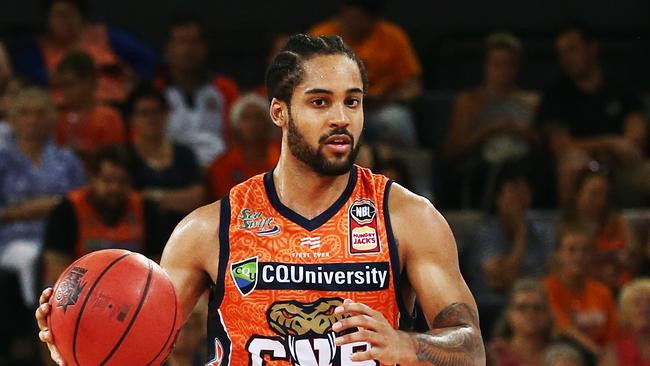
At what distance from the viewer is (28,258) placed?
7.98 meters

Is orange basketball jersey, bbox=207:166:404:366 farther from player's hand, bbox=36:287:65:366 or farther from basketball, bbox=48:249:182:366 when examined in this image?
player's hand, bbox=36:287:65:366


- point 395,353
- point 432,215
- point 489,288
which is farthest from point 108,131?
point 395,353

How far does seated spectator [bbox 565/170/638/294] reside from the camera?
8391 mm

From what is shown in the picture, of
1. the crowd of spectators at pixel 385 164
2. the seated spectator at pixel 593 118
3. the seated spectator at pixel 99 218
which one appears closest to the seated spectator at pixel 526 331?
the crowd of spectators at pixel 385 164

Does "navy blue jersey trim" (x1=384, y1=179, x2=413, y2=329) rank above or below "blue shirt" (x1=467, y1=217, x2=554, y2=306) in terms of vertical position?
above

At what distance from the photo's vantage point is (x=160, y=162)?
857 cm

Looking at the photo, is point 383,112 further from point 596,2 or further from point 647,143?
point 596,2

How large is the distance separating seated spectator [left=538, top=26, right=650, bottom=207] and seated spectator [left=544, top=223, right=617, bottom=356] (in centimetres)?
133

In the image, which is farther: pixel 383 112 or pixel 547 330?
pixel 383 112

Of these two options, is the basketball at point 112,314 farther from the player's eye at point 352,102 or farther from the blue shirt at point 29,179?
the blue shirt at point 29,179

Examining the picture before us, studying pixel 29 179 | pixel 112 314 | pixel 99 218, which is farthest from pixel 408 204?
pixel 29 179

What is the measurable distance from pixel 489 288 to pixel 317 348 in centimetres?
433

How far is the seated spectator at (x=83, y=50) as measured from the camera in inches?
364

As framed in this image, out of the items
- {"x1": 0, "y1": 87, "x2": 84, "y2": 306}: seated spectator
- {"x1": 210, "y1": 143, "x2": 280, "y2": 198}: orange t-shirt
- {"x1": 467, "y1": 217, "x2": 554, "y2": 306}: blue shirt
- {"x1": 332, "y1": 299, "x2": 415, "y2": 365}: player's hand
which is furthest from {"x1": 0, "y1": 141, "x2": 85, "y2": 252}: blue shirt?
{"x1": 332, "y1": 299, "x2": 415, "y2": 365}: player's hand
